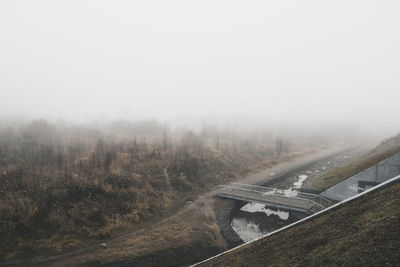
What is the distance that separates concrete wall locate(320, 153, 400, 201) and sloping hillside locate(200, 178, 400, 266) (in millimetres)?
10167

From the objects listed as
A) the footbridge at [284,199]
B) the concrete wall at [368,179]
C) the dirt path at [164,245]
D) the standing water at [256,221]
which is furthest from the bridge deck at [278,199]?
the dirt path at [164,245]

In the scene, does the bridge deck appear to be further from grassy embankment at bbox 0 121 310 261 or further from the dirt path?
grassy embankment at bbox 0 121 310 261

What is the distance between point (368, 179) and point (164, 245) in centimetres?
1891

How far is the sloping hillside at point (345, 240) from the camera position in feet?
24.7

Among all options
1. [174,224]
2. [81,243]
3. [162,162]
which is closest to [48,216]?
[81,243]

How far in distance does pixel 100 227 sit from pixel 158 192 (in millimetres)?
8464

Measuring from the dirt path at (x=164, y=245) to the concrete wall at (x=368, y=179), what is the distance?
12454mm

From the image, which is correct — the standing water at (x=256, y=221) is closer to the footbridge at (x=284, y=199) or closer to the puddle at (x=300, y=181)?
the footbridge at (x=284, y=199)

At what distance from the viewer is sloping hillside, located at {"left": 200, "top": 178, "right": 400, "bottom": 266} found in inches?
297

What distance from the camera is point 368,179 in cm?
2183

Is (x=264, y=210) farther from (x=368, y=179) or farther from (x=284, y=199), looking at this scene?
(x=368, y=179)

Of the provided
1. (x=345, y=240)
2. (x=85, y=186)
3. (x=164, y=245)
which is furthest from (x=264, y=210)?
(x=85, y=186)

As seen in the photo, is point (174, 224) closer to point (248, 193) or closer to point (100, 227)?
point (100, 227)

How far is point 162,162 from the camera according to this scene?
3350cm
